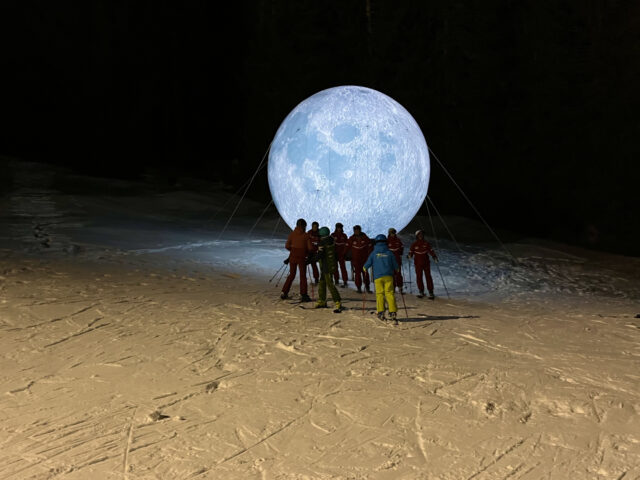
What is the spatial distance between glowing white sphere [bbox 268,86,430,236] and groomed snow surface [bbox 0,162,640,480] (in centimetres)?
210

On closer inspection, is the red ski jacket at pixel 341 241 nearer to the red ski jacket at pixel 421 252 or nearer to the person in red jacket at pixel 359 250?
the person in red jacket at pixel 359 250

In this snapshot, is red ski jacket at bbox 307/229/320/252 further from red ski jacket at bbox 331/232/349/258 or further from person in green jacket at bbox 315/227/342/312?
red ski jacket at bbox 331/232/349/258

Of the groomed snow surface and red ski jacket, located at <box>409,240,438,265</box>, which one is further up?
red ski jacket, located at <box>409,240,438,265</box>

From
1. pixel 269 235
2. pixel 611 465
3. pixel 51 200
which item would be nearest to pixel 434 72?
pixel 269 235

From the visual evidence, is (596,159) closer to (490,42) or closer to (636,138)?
(636,138)

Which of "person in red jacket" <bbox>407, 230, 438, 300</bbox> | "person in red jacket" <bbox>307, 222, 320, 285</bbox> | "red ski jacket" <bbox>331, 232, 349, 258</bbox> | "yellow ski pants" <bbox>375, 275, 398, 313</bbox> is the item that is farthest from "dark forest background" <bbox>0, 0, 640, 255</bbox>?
"yellow ski pants" <bbox>375, 275, 398, 313</bbox>

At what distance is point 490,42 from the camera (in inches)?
1046

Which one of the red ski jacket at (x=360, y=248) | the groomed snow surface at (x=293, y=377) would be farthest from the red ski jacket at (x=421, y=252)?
the red ski jacket at (x=360, y=248)

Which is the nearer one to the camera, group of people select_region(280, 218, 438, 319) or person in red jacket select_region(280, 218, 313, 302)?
group of people select_region(280, 218, 438, 319)

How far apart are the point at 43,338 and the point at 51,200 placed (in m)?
16.6

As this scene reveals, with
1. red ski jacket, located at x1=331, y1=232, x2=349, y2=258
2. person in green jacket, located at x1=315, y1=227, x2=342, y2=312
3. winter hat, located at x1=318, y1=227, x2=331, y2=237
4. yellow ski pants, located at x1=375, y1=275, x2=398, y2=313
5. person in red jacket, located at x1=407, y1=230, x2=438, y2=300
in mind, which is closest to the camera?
yellow ski pants, located at x1=375, y1=275, x2=398, y2=313

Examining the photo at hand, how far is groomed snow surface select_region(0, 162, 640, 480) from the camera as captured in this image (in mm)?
5340

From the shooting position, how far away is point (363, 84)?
29922mm

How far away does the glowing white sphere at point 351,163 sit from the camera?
1373 centimetres
